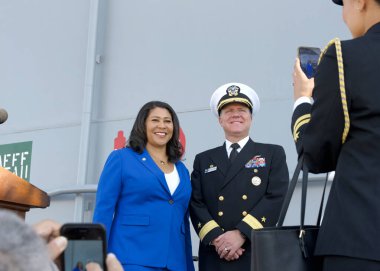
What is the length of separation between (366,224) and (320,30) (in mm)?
2311

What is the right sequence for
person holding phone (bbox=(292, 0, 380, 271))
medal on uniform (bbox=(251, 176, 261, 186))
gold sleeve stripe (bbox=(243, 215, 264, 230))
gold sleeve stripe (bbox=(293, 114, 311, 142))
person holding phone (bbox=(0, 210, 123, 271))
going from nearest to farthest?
1. person holding phone (bbox=(0, 210, 123, 271))
2. person holding phone (bbox=(292, 0, 380, 271))
3. gold sleeve stripe (bbox=(293, 114, 311, 142))
4. gold sleeve stripe (bbox=(243, 215, 264, 230))
5. medal on uniform (bbox=(251, 176, 261, 186))

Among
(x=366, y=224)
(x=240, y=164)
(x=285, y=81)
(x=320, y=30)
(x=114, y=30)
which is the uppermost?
(x=114, y=30)

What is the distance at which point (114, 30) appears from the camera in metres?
4.77

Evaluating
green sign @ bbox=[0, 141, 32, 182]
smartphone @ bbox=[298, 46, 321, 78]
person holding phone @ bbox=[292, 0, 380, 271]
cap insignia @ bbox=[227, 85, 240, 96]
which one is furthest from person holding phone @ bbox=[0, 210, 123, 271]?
green sign @ bbox=[0, 141, 32, 182]

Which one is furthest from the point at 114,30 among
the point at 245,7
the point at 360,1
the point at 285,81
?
the point at 360,1

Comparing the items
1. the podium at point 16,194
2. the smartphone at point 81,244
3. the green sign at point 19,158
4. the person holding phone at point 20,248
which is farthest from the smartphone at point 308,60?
the green sign at point 19,158

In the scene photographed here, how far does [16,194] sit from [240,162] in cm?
141

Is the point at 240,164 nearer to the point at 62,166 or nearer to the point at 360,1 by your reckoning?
the point at 360,1

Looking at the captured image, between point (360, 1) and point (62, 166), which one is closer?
point (360, 1)

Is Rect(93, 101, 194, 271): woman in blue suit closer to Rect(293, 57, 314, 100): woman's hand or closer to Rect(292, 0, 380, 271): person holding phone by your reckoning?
Rect(293, 57, 314, 100): woman's hand

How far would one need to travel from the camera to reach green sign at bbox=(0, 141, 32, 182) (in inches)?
196

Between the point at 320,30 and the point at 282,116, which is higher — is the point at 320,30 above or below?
above

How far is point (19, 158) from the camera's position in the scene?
5.00m

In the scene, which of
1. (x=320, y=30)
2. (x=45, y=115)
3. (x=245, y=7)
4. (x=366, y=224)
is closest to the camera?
(x=366, y=224)
